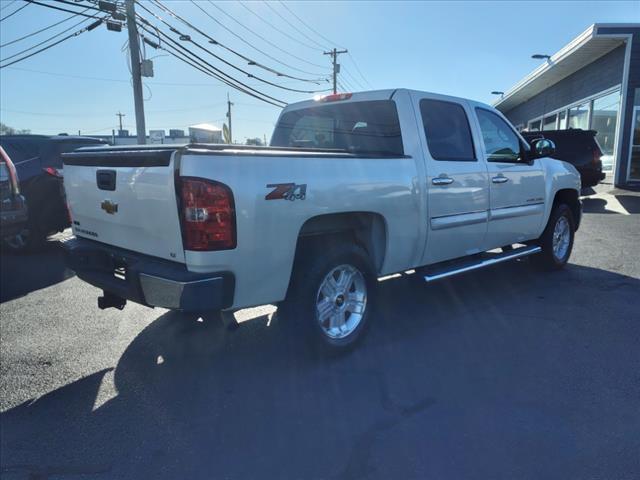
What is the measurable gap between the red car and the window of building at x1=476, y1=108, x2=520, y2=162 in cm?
552

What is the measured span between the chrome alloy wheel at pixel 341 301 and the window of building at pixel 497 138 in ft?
7.18

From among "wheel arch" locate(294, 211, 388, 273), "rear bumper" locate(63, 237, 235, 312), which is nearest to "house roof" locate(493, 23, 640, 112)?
"wheel arch" locate(294, 211, 388, 273)

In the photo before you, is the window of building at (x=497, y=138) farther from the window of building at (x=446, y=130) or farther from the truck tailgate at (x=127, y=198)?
the truck tailgate at (x=127, y=198)

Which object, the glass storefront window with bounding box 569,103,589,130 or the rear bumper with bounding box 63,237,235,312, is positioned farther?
the glass storefront window with bounding box 569,103,589,130

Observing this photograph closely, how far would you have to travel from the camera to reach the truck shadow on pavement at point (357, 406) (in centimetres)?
270

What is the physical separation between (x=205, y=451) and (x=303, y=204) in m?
1.61

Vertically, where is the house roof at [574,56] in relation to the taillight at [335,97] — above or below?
above

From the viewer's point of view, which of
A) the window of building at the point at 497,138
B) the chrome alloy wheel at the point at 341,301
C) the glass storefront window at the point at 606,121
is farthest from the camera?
the glass storefront window at the point at 606,121

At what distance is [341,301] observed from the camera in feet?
13.3

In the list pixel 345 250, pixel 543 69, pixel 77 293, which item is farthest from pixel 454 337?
pixel 543 69

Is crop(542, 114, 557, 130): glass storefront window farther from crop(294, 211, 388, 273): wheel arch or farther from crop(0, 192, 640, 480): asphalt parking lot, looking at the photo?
crop(294, 211, 388, 273): wheel arch

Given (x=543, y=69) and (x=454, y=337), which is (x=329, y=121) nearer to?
(x=454, y=337)

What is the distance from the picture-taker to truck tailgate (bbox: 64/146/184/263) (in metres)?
3.09

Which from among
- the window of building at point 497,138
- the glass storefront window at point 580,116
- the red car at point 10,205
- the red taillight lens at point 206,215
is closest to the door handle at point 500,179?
the window of building at point 497,138
